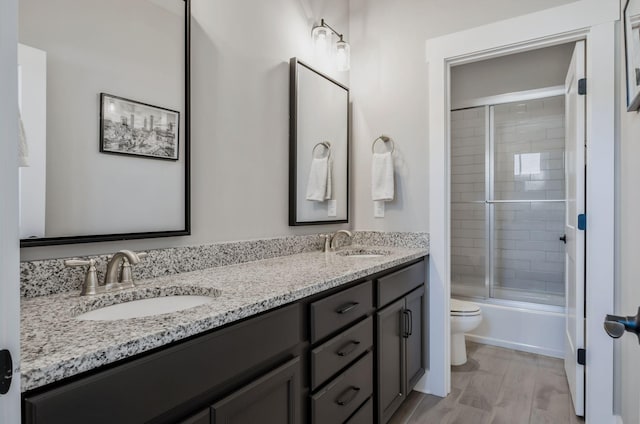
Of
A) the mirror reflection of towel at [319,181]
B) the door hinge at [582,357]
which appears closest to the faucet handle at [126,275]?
the mirror reflection of towel at [319,181]

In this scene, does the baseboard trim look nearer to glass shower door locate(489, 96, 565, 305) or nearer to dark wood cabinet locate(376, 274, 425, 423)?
glass shower door locate(489, 96, 565, 305)

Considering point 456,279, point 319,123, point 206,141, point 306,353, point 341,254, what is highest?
point 319,123

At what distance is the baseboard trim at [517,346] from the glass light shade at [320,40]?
252 centimetres

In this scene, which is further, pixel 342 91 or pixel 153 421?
pixel 342 91

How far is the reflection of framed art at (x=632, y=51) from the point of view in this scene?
131 centimetres

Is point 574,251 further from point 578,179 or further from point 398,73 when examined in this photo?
point 398,73

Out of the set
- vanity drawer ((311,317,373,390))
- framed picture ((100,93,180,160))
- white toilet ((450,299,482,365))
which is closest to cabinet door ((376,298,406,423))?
vanity drawer ((311,317,373,390))

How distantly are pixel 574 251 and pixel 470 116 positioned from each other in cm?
199

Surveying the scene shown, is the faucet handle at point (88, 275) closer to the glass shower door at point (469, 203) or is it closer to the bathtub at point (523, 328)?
the bathtub at point (523, 328)

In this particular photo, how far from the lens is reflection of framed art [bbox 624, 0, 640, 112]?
1306 millimetres

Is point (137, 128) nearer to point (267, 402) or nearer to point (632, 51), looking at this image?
point (267, 402)

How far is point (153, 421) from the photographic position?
72 centimetres

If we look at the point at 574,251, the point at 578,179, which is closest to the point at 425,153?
the point at 578,179

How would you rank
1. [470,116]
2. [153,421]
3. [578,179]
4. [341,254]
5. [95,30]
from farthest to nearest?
[470,116] < [341,254] < [578,179] < [95,30] < [153,421]
